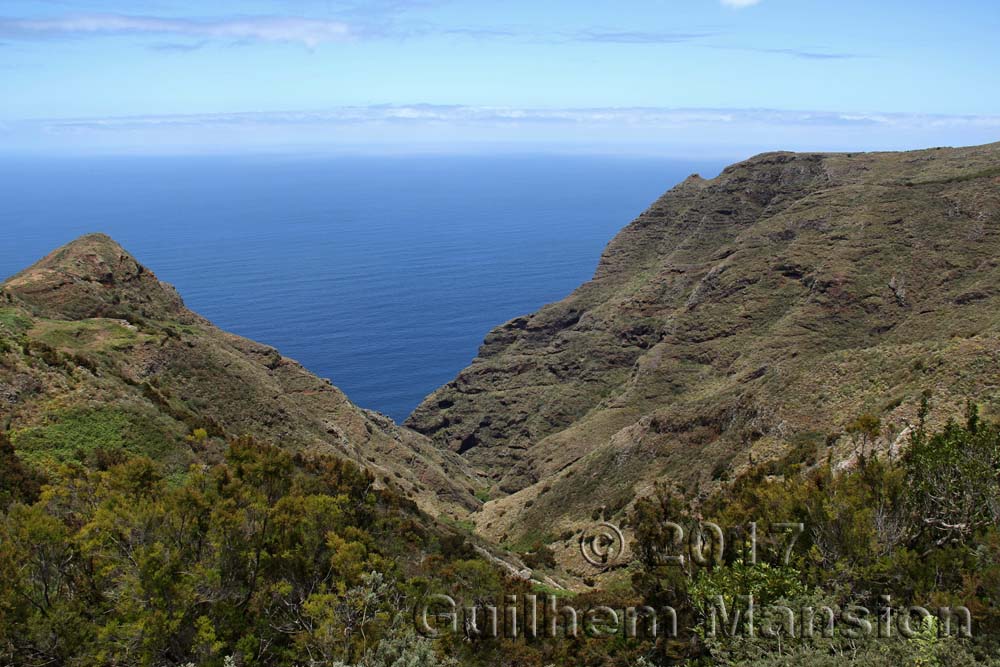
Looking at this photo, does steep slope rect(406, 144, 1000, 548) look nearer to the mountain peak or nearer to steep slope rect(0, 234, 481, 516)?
steep slope rect(0, 234, 481, 516)

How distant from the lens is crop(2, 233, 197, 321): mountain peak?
44.0 meters

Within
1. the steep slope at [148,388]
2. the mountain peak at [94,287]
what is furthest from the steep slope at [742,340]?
the mountain peak at [94,287]

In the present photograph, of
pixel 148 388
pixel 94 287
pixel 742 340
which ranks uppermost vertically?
pixel 94 287

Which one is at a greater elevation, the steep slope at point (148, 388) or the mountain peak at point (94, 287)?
the mountain peak at point (94, 287)

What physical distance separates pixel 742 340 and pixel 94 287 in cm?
4827

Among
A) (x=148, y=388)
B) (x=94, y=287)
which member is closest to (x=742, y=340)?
(x=148, y=388)

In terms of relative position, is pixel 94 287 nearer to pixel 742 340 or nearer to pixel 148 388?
pixel 148 388

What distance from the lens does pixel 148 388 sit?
34.2 m

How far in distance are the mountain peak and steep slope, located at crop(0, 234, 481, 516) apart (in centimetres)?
10

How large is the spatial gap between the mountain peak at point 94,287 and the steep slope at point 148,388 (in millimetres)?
103

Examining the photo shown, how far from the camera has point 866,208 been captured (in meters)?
66.6

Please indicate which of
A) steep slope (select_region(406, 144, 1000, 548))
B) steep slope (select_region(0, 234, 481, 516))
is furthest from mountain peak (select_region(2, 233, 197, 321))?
steep slope (select_region(406, 144, 1000, 548))

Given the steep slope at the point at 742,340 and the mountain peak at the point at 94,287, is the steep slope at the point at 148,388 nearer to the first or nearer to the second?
the mountain peak at the point at 94,287

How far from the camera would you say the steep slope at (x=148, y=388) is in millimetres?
27828
